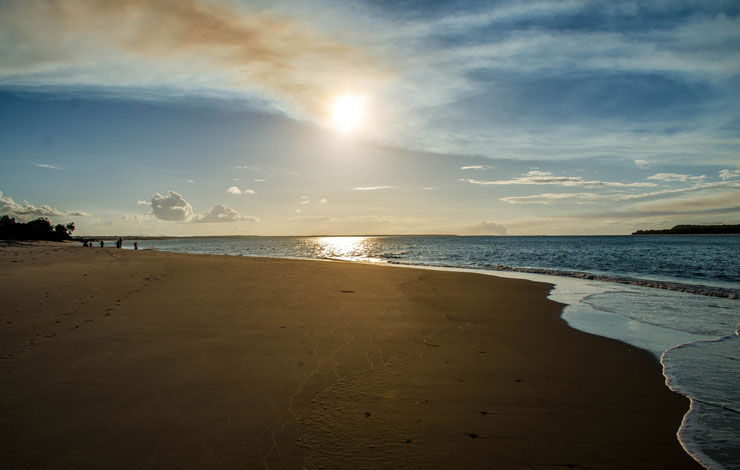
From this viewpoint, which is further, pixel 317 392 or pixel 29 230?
pixel 29 230

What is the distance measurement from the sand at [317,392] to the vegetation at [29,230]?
93.4 metres

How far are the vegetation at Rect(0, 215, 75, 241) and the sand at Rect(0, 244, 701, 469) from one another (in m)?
93.4

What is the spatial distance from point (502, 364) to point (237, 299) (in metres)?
9.46

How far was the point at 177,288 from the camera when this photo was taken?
15.3 m

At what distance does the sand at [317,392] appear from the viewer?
4.20 metres

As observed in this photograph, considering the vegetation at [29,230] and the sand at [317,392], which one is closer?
the sand at [317,392]

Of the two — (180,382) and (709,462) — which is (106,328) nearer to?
(180,382)

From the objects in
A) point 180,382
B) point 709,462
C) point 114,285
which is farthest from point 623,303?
point 114,285

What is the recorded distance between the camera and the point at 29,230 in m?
86.5

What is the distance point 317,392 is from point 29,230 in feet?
370

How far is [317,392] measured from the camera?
5.68m

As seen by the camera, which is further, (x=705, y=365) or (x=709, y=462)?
(x=705, y=365)

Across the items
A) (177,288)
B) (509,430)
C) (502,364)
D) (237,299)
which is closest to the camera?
(509,430)

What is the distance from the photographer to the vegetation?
81387mm
